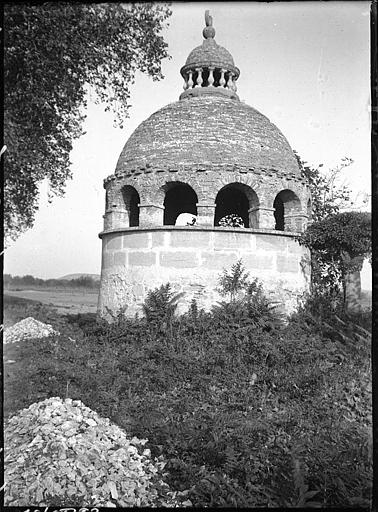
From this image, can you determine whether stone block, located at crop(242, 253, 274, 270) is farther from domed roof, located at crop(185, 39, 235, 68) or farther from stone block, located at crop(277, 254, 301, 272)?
domed roof, located at crop(185, 39, 235, 68)

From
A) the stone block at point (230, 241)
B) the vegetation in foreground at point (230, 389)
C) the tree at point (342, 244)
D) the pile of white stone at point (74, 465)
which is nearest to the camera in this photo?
the pile of white stone at point (74, 465)

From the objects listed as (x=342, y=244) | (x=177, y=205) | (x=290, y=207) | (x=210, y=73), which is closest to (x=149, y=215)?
(x=290, y=207)

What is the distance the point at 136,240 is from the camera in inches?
411

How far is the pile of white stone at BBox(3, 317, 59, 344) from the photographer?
17.8ft

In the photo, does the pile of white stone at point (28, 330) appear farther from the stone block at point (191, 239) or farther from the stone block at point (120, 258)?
the stone block at point (191, 239)

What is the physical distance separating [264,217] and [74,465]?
290 inches

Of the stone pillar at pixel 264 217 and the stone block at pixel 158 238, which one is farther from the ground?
the stone pillar at pixel 264 217

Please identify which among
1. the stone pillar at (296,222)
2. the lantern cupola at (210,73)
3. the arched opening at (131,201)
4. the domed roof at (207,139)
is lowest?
the stone pillar at (296,222)

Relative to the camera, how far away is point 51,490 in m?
4.25

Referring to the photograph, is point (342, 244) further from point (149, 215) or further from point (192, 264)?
point (149, 215)

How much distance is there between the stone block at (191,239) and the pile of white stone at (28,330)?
11.2ft

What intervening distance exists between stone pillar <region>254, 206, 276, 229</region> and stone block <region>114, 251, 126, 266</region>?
329 centimetres

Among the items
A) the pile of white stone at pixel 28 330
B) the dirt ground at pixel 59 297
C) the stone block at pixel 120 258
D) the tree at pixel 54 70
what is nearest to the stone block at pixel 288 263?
the stone block at pixel 120 258

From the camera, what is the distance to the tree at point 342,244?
10414 mm
